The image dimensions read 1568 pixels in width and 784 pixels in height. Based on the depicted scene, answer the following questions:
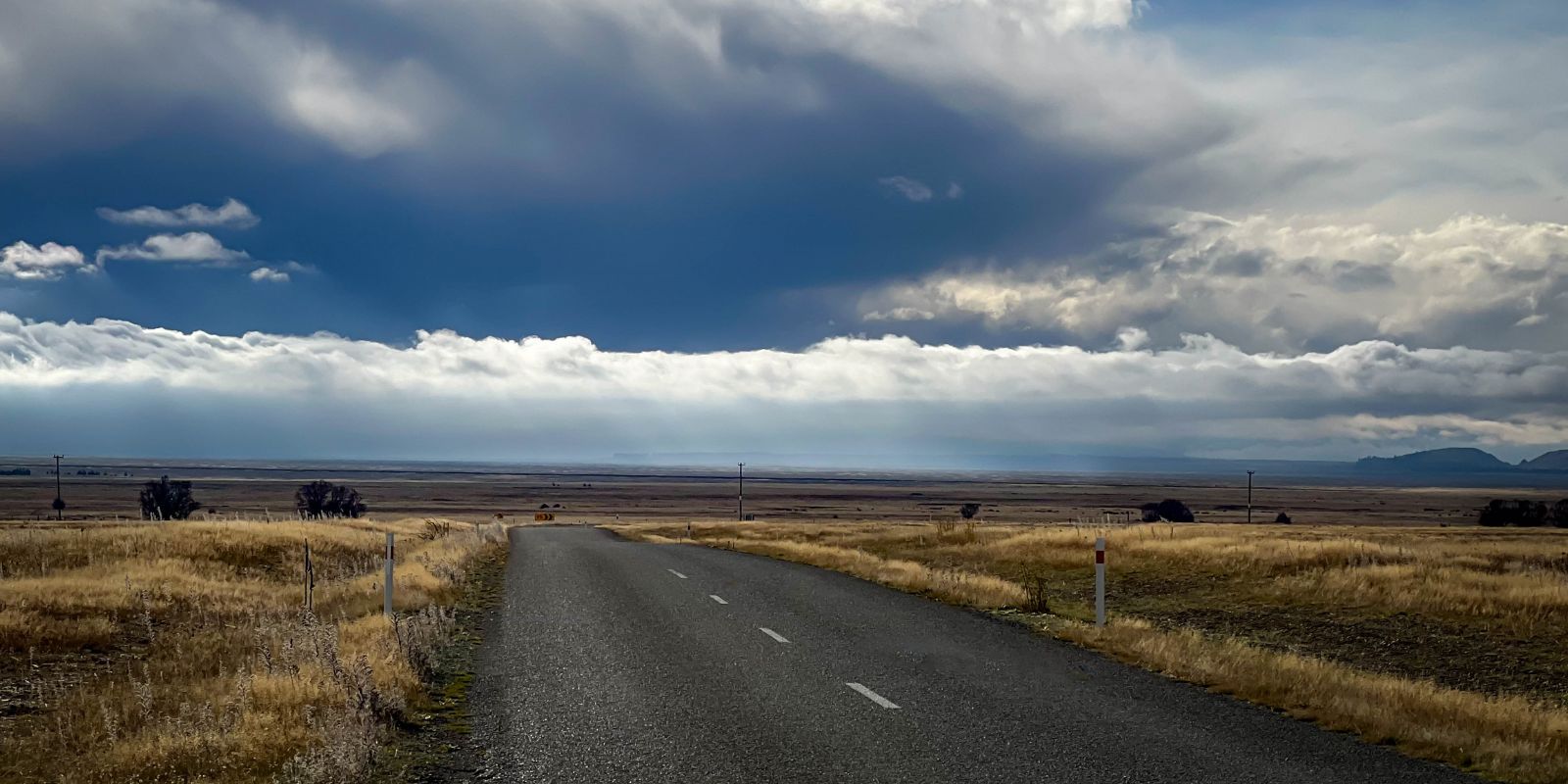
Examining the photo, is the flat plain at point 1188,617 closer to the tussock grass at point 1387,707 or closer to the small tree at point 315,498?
the tussock grass at point 1387,707

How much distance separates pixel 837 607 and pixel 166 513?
341 feet

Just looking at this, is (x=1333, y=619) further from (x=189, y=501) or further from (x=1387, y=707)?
(x=189, y=501)

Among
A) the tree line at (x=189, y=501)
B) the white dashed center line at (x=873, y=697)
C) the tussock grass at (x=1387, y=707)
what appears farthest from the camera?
the tree line at (x=189, y=501)

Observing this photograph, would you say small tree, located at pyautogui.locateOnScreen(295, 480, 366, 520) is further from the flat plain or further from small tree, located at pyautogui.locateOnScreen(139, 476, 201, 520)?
the flat plain

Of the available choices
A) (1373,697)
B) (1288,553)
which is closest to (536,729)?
(1373,697)

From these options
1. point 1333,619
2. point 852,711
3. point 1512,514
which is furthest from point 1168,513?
point 852,711

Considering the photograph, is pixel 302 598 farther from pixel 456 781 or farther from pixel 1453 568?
pixel 1453 568

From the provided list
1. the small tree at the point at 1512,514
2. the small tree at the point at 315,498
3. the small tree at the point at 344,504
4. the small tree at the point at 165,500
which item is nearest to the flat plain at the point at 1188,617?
the small tree at the point at 344,504

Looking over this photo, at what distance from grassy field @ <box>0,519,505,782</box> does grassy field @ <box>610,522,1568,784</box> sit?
862 centimetres

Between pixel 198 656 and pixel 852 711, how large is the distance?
32.4 ft

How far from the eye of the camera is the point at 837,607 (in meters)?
18.2

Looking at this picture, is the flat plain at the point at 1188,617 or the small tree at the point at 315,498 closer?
the flat plain at the point at 1188,617

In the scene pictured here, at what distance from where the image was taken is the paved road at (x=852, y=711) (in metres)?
7.83

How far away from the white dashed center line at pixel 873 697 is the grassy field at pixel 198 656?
427 centimetres
